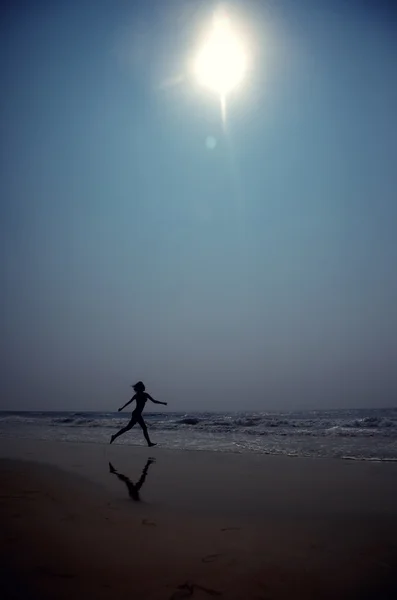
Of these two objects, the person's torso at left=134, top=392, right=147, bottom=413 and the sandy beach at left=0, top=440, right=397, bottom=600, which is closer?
the sandy beach at left=0, top=440, right=397, bottom=600

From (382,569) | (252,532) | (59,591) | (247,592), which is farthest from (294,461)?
(59,591)

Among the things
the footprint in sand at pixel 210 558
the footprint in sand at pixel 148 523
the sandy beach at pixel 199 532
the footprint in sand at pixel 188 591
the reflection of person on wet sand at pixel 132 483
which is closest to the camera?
the footprint in sand at pixel 188 591

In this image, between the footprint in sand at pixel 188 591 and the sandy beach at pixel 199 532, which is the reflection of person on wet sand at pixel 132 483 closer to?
the sandy beach at pixel 199 532

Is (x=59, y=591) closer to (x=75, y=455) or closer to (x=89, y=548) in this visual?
(x=89, y=548)

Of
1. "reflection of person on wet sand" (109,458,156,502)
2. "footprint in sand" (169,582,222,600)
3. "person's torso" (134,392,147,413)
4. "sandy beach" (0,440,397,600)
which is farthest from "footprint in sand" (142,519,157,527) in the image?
"person's torso" (134,392,147,413)

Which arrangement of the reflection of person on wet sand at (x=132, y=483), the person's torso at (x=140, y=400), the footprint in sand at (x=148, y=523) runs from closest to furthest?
1. the footprint in sand at (x=148, y=523)
2. the reflection of person on wet sand at (x=132, y=483)
3. the person's torso at (x=140, y=400)

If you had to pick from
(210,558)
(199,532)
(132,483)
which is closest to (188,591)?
(210,558)

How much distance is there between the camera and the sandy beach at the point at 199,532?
3500mm

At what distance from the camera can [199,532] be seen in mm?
4871

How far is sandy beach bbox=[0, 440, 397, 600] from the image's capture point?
11.5ft

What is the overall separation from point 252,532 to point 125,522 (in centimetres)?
160

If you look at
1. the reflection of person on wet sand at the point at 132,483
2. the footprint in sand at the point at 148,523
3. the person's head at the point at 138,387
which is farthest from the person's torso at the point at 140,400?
the footprint in sand at the point at 148,523

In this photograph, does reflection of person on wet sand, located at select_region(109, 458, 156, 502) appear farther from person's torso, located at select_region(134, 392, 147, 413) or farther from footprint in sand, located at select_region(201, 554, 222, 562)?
person's torso, located at select_region(134, 392, 147, 413)

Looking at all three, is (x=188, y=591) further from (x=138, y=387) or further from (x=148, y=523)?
(x=138, y=387)
